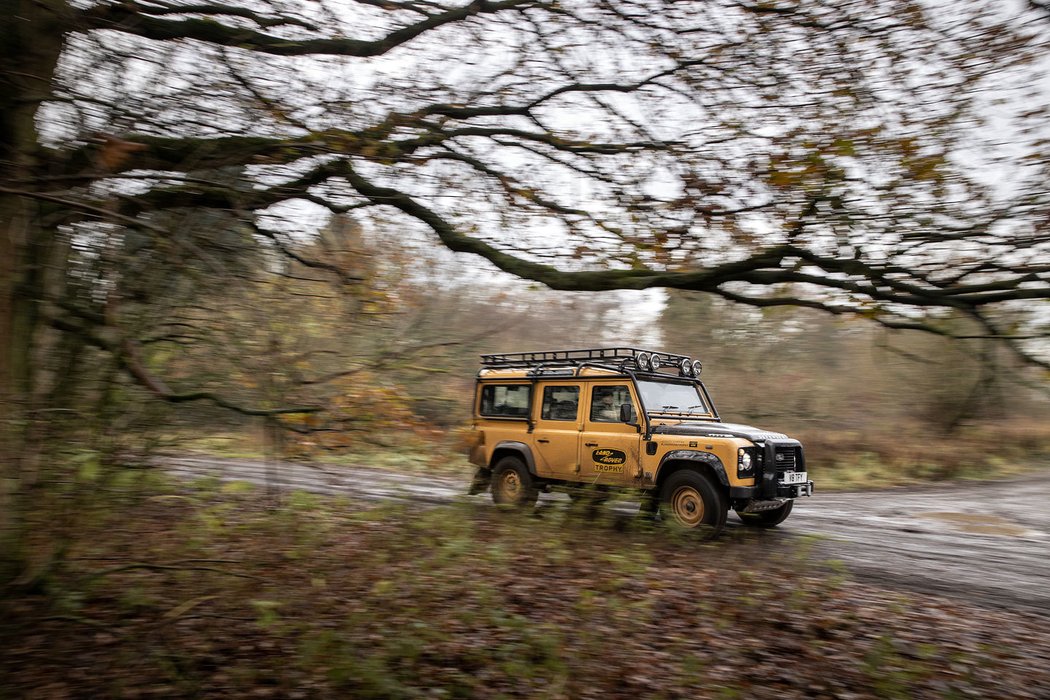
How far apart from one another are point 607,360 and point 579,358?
2.47 feet

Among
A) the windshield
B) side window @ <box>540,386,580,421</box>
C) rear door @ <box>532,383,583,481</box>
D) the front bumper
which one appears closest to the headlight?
the front bumper

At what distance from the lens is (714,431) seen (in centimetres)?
840

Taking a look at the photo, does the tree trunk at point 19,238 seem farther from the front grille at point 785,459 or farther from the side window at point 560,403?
the front grille at point 785,459

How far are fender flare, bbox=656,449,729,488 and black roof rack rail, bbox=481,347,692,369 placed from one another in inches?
56.6

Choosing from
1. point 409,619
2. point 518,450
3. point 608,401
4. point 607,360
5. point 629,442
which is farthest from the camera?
point 518,450

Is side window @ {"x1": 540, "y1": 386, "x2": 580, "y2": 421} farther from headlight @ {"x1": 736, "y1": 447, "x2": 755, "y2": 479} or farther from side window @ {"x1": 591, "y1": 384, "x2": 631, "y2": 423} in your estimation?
headlight @ {"x1": 736, "y1": 447, "x2": 755, "y2": 479}

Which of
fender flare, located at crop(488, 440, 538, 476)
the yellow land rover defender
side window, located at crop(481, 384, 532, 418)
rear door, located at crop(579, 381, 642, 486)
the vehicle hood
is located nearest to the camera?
the yellow land rover defender

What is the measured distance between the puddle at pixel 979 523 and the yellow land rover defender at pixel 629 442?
279 cm

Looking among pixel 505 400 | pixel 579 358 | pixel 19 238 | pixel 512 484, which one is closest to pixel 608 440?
pixel 579 358

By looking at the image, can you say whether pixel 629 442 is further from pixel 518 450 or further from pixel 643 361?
pixel 518 450

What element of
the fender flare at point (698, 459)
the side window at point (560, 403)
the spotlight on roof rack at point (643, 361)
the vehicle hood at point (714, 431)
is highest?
the spotlight on roof rack at point (643, 361)

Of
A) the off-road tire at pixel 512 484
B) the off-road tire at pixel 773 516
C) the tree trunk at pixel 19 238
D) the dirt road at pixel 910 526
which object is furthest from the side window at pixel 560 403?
the tree trunk at pixel 19 238

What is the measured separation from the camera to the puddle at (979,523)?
926 cm

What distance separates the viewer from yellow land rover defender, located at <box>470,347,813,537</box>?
8.05 metres
